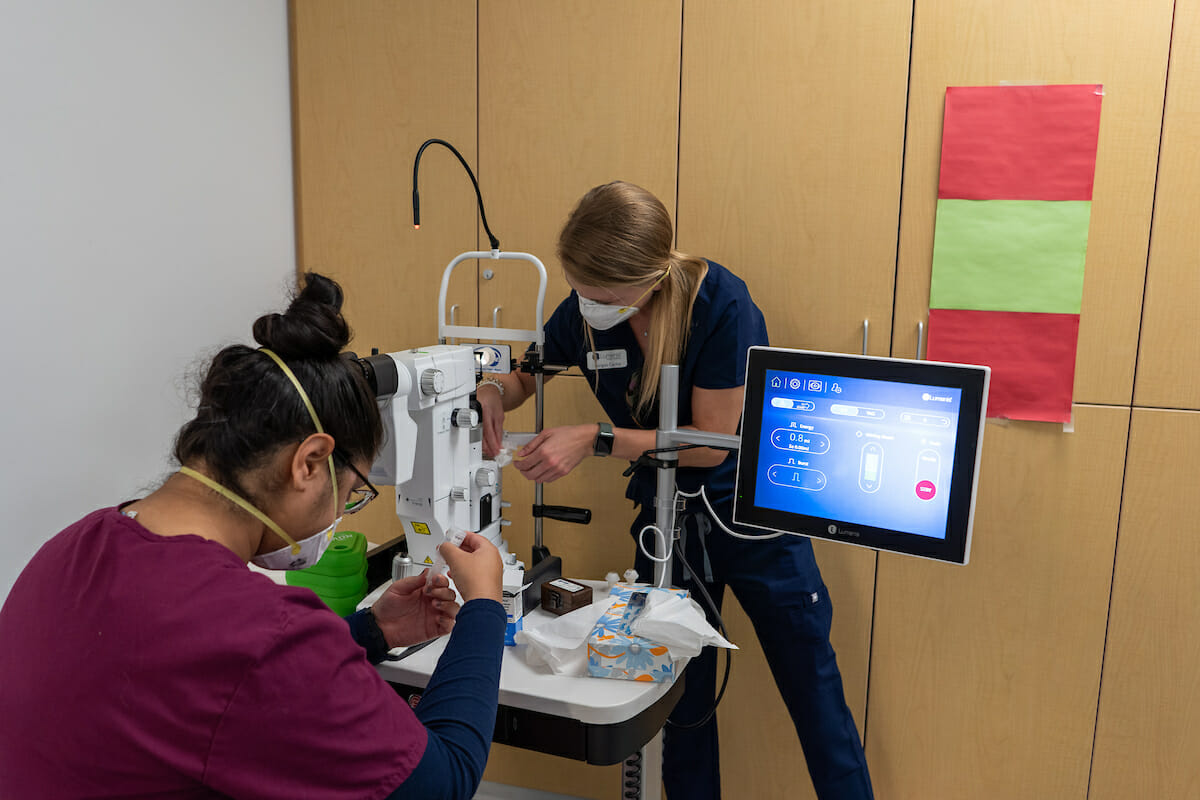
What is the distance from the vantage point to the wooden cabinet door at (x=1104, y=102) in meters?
1.79

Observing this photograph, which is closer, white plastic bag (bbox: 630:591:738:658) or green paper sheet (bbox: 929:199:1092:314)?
white plastic bag (bbox: 630:591:738:658)

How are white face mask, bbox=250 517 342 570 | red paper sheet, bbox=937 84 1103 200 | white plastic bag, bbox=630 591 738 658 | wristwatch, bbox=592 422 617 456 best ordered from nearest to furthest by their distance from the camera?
white face mask, bbox=250 517 342 570 → white plastic bag, bbox=630 591 738 658 → wristwatch, bbox=592 422 617 456 → red paper sheet, bbox=937 84 1103 200

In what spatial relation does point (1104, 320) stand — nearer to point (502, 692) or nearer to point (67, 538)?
point (502, 692)

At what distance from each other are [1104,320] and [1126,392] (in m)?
0.17

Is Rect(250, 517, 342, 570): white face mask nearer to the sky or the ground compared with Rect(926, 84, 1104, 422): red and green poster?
nearer to the ground

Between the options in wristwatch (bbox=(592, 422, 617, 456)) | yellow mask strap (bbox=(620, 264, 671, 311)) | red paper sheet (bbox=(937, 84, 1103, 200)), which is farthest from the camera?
red paper sheet (bbox=(937, 84, 1103, 200))

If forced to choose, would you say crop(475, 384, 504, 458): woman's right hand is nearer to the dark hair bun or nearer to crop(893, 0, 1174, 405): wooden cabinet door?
the dark hair bun

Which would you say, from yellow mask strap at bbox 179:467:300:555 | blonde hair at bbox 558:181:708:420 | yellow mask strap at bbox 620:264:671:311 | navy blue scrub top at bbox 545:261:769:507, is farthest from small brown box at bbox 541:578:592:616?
yellow mask strap at bbox 179:467:300:555

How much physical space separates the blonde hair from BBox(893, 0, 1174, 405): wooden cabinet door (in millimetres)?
654

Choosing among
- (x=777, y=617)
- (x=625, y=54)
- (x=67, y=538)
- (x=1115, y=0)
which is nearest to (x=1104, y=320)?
(x=1115, y=0)

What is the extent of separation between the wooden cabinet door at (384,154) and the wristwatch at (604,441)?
0.87m

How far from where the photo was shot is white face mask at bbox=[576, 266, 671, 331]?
173 cm

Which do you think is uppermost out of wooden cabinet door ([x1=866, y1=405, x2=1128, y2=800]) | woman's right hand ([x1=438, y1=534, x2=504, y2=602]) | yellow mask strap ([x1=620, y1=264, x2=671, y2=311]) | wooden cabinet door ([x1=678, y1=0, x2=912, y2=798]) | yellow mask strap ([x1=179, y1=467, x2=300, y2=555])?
wooden cabinet door ([x1=678, y1=0, x2=912, y2=798])

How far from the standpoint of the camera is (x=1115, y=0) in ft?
5.82
